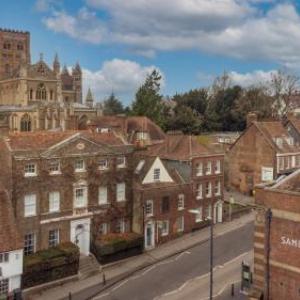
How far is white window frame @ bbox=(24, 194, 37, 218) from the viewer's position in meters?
34.1

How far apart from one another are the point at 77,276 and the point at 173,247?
32.6 feet

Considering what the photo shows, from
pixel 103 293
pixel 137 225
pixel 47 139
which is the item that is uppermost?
pixel 47 139

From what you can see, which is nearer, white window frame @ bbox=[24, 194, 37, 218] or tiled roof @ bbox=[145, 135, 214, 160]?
white window frame @ bbox=[24, 194, 37, 218]

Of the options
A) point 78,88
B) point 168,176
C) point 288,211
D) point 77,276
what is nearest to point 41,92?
point 78,88

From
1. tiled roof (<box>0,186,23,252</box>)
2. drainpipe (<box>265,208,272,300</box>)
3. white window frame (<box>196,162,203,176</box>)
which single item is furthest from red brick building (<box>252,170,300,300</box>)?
white window frame (<box>196,162,203,176</box>)

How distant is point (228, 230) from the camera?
147 ft

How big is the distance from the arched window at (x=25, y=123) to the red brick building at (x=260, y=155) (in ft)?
139

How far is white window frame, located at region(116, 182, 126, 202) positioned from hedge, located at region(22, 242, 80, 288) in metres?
6.58

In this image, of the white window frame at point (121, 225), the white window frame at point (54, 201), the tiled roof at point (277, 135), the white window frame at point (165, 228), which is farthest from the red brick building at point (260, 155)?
the white window frame at point (54, 201)

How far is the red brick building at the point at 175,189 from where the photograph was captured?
4059 centimetres

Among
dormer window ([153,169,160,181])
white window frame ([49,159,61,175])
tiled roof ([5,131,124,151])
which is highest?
tiled roof ([5,131,124,151])

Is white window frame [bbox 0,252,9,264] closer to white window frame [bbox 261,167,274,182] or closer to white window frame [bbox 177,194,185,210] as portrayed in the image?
white window frame [bbox 177,194,185,210]

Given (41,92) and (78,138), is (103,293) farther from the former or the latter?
(41,92)

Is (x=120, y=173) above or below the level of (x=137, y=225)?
above
